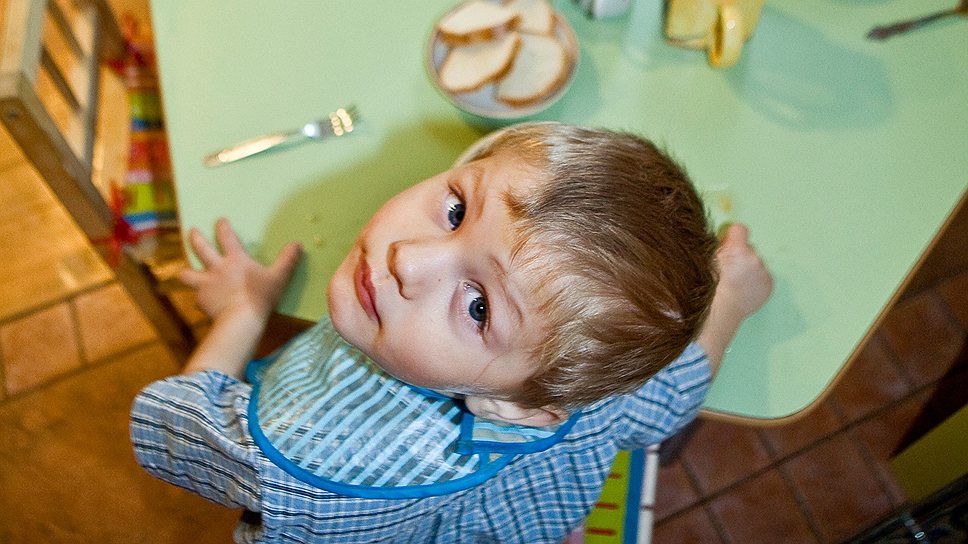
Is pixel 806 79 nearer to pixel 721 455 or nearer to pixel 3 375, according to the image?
pixel 721 455

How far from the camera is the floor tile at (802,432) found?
4.78 ft

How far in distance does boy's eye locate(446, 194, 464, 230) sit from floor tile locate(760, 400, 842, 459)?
113 cm

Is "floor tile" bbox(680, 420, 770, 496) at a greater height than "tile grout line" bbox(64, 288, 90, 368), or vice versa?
"tile grout line" bbox(64, 288, 90, 368)

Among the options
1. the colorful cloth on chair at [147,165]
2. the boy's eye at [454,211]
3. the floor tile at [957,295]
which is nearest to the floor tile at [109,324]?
the colorful cloth on chair at [147,165]

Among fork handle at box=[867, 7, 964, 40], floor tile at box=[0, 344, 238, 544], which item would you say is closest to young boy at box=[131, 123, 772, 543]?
fork handle at box=[867, 7, 964, 40]

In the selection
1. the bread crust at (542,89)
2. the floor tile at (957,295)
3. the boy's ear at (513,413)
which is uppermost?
the bread crust at (542,89)

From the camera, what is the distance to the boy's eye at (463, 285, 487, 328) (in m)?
0.60

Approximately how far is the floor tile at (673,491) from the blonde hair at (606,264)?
2.99ft

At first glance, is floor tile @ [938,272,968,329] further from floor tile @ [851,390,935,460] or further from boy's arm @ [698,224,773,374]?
boy's arm @ [698,224,773,374]

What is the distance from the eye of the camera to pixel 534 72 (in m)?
Answer: 0.84

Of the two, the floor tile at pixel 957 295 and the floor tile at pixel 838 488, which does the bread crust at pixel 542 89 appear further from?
the floor tile at pixel 957 295

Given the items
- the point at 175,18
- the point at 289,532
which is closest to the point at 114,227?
the point at 175,18

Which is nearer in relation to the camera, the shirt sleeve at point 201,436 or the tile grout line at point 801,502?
the shirt sleeve at point 201,436

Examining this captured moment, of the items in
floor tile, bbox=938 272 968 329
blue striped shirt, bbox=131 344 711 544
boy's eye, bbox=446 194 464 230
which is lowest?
floor tile, bbox=938 272 968 329
